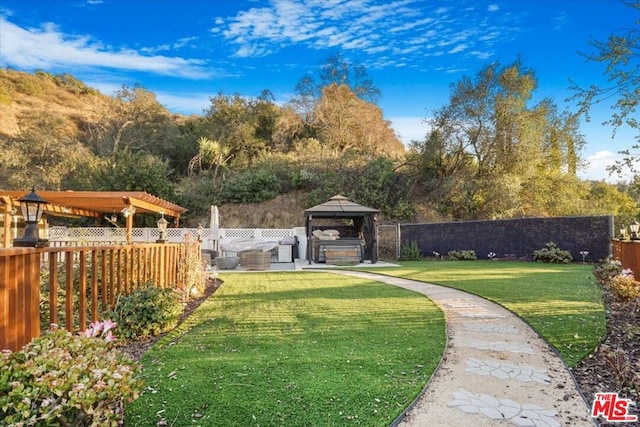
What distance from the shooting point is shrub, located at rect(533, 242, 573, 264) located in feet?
39.8

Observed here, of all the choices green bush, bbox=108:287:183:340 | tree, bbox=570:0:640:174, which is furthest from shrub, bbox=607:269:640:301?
green bush, bbox=108:287:183:340

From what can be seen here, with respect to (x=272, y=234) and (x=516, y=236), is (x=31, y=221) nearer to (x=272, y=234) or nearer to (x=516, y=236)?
(x=272, y=234)

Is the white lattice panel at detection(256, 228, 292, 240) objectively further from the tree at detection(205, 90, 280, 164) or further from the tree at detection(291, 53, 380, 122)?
the tree at detection(291, 53, 380, 122)

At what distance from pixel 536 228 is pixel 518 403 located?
482 inches

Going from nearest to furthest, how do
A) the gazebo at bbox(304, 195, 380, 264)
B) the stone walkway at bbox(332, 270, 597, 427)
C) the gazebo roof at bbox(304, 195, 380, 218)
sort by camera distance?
1. the stone walkway at bbox(332, 270, 597, 427)
2. the gazebo roof at bbox(304, 195, 380, 218)
3. the gazebo at bbox(304, 195, 380, 264)

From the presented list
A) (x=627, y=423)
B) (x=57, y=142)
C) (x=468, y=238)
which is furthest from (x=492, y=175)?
(x=57, y=142)

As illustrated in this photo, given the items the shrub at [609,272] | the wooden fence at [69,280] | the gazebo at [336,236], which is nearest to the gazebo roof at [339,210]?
the gazebo at [336,236]

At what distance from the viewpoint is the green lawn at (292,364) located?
7.75 feet

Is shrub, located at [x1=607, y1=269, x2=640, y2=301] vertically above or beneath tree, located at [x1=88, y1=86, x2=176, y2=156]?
beneath

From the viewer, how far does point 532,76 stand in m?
16.4

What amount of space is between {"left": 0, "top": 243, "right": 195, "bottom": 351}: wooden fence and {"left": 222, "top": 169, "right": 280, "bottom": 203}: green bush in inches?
464

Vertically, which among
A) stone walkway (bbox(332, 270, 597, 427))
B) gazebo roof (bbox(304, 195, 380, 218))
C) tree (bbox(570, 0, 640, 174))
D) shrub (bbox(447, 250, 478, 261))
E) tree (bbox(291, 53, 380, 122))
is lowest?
shrub (bbox(447, 250, 478, 261))

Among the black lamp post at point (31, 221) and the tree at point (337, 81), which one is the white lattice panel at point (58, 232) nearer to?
the black lamp post at point (31, 221)

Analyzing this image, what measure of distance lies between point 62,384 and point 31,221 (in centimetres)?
259
